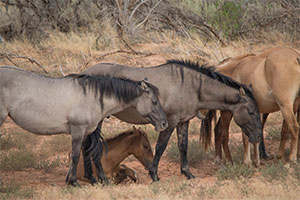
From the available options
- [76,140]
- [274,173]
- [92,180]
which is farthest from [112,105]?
[274,173]

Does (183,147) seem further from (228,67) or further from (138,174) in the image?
(228,67)

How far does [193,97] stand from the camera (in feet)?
25.7

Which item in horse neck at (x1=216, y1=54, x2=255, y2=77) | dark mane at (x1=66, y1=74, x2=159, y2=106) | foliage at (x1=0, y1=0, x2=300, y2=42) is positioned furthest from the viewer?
foliage at (x1=0, y1=0, x2=300, y2=42)

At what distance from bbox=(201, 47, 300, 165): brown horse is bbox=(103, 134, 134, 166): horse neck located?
1.85 m

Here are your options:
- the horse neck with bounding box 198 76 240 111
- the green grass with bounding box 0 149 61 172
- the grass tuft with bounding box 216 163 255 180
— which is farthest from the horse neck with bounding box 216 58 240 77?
the green grass with bounding box 0 149 61 172

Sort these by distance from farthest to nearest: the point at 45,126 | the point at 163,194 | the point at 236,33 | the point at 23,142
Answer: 1. the point at 236,33
2. the point at 23,142
3. the point at 45,126
4. the point at 163,194

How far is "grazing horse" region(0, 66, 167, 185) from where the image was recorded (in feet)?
22.8

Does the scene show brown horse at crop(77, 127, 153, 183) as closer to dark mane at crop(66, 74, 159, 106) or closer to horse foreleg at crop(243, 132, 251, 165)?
dark mane at crop(66, 74, 159, 106)

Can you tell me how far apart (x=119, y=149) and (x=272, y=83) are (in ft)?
8.91

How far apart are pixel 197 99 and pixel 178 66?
63 cm

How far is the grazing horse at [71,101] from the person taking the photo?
6.94 meters

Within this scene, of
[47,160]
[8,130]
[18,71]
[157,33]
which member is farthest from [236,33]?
[18,71]

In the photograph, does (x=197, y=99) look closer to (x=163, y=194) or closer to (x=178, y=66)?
(x=178, y=66)

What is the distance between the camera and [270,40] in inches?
676
